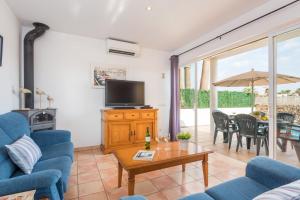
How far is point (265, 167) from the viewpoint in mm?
1319

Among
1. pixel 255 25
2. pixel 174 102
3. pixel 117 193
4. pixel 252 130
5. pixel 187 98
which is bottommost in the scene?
pixel 117 193

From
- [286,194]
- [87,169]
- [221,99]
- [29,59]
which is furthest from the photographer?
[221,99]

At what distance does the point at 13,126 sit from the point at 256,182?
2517 millimetres

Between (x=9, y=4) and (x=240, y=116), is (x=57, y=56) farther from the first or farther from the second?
(x=240, y=116)

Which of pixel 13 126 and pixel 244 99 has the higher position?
pixel 244 99

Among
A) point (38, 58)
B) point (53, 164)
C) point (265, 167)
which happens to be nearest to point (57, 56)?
point (38, 58)

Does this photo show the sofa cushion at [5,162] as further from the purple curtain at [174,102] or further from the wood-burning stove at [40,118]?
the purple curtain at [174,102]

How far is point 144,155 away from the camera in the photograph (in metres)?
1.93

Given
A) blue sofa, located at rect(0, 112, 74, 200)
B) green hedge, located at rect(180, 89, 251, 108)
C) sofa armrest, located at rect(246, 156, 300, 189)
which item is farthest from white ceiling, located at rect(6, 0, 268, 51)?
sofa armrest, located at rect(246, 156, 300, 189)

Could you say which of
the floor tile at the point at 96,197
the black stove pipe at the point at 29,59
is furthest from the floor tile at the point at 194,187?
the black stove pipe at the point at 29,59

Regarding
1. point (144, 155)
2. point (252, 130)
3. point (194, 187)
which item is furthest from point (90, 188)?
point (252, 130)

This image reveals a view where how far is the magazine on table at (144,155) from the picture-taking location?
184cm

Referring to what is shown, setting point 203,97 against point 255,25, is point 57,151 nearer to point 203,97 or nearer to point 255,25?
point 255,25

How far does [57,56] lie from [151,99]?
2377 mm
